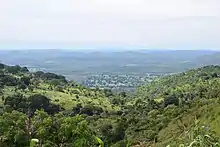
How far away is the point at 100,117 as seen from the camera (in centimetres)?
4759

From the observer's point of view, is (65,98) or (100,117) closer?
(100,117)

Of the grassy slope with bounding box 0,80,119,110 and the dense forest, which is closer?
the dense forest

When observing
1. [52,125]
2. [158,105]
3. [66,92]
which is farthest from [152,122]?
[66,92]

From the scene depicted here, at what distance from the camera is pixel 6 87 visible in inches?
2490

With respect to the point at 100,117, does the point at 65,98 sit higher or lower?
higher

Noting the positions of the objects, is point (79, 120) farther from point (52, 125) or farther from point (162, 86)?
point (162, 86)

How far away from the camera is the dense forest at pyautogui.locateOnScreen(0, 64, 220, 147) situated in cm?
673

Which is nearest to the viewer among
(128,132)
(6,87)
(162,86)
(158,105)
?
(128,132)

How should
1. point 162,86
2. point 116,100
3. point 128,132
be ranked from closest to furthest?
1. point 128,132
2. point 116,100
3. point 162,86

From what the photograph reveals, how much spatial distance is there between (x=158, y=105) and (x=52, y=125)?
34.9 metres

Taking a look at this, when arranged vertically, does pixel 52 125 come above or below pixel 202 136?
below

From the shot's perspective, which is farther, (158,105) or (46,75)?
(46,75)

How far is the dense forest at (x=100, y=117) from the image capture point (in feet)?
22.1

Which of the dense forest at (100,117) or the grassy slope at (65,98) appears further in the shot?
the grassy slope at (65,98)
